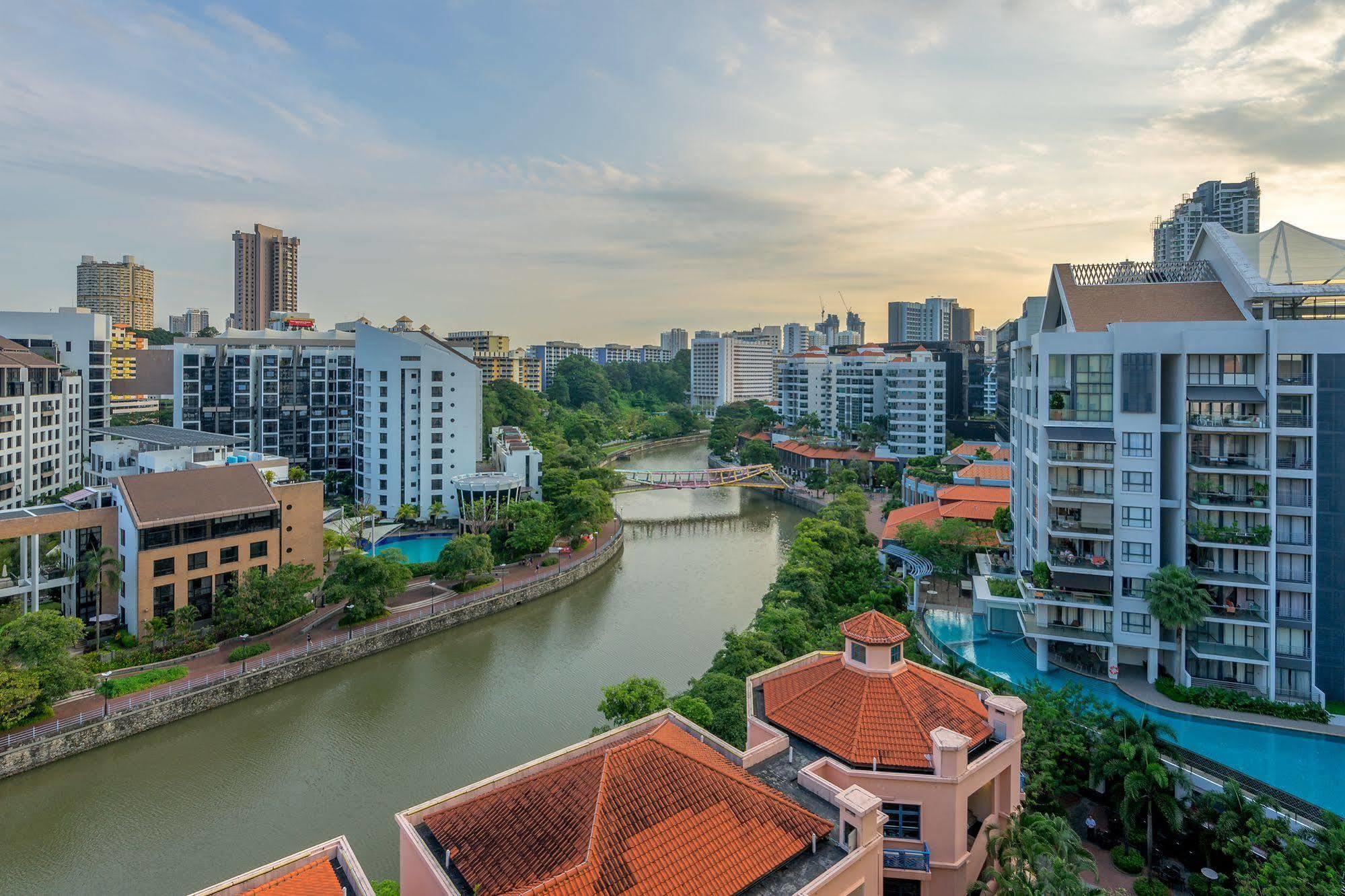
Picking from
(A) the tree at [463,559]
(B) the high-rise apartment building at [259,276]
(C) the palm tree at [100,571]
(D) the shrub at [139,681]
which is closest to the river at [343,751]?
(D) the shrub at [139,681]

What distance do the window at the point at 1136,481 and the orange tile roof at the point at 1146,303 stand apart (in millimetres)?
2518

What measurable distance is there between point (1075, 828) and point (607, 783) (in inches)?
280

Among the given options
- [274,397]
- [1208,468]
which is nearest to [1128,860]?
[1208,468]

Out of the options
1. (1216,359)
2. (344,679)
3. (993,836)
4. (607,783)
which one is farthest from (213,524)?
(1216,359)

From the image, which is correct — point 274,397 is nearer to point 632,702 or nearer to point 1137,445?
point 632,702

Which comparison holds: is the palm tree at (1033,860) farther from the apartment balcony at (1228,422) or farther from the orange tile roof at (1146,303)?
the orange tile roof at (1146,303)

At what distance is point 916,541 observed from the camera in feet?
60.7

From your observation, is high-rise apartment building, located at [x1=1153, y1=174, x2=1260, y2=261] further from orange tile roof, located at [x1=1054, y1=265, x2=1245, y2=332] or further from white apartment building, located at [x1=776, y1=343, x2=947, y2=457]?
orange tile roof, located at [x1=1054, y1=265, x2=1245, y2=332]

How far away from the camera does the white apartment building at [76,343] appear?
2881 cm

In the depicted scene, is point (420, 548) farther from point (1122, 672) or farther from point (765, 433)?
point (765, 433)

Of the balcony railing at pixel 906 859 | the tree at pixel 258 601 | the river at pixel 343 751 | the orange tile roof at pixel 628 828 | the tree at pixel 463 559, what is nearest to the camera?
the orange tile roof at pixel 628 828

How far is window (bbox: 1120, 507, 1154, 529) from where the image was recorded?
1209 cm

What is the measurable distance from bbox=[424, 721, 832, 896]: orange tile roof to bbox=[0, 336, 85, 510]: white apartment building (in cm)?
2450

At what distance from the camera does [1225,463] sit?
11773 mm
